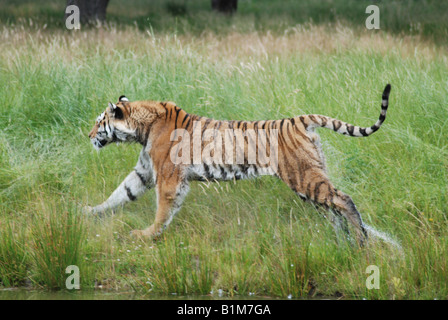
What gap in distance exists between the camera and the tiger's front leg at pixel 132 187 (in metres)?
5.91

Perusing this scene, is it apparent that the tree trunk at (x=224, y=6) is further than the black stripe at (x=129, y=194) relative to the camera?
Yes

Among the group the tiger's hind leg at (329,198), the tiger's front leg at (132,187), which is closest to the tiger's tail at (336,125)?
the tiger's hind leg at (329,198)

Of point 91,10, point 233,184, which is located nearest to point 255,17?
point 91,10

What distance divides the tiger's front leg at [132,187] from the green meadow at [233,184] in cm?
16

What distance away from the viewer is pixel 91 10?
14484 mm

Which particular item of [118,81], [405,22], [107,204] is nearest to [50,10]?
[405,22]

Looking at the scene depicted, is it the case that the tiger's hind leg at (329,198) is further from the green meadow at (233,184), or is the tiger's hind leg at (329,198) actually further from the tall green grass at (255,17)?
the tall green grass at (255,17)

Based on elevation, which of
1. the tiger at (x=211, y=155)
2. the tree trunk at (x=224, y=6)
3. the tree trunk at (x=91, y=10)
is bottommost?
the tiger at (x=211, y=155)

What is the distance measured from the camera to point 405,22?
45.0 feet

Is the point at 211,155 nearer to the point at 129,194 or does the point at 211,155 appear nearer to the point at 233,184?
the point at 233,184

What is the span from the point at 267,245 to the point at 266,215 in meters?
0.43

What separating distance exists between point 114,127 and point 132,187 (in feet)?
1.90

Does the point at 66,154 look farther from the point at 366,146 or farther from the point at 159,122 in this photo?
the point at 366,146

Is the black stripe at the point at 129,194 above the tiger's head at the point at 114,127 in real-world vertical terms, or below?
below
